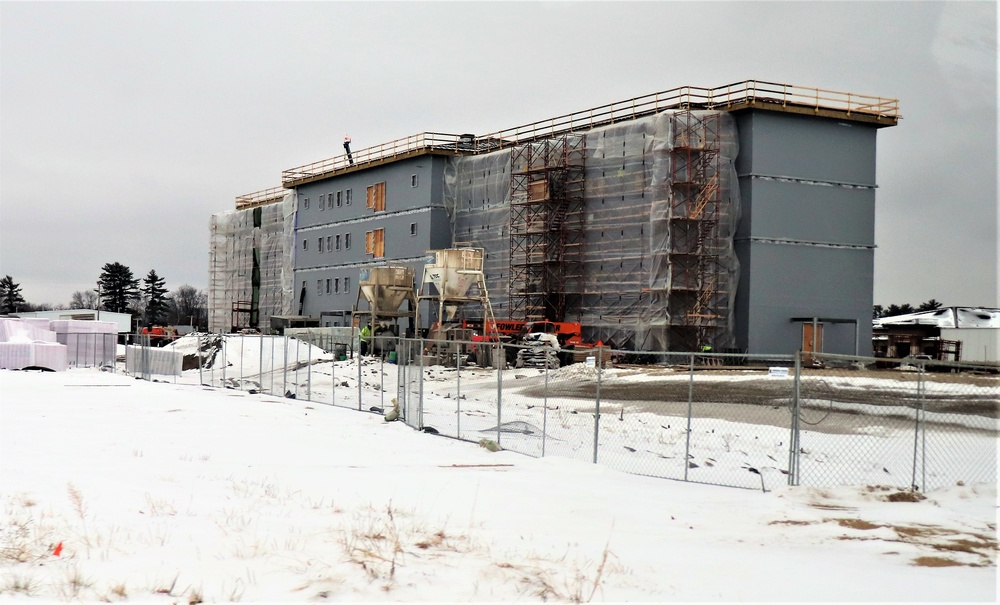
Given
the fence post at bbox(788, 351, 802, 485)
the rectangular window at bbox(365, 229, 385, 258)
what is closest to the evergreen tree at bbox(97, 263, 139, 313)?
the rectangular window at bbox(365, 229, 385, 258)

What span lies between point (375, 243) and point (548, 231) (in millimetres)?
17614

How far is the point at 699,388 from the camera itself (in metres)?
32.3

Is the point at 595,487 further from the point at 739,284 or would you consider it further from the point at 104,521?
the point at 739,284

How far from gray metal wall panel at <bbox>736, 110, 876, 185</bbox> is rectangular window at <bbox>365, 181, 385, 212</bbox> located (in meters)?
26.6

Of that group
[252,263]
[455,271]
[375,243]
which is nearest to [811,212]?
[455,271]

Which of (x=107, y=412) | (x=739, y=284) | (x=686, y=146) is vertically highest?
(x=686, y=146)

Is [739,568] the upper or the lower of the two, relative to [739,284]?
lower

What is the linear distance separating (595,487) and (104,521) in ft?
23.1

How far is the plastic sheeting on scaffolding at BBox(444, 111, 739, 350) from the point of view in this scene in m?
45.1

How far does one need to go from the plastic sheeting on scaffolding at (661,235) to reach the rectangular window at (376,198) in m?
19.1

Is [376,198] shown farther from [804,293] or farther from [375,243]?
[804,293]

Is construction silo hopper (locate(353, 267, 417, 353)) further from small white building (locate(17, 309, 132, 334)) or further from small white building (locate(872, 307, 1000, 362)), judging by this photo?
small white building (locate(17, 309, 132, 334))

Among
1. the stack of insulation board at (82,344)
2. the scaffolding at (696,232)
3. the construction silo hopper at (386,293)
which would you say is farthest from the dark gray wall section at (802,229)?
the stack of insulation board at (82,344)

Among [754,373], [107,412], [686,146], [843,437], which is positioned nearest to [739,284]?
[686,146]
